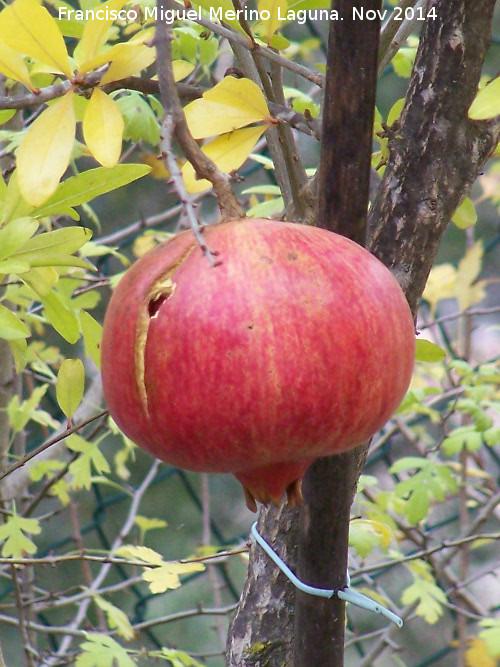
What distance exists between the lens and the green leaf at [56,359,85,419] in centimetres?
81

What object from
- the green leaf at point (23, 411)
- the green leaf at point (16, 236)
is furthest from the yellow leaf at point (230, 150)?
the green leaf at point (23, 411)

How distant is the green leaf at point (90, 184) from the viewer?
1.96ft

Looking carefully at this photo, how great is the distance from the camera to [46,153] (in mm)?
517

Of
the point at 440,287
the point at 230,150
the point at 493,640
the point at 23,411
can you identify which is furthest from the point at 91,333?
the point at 440,287

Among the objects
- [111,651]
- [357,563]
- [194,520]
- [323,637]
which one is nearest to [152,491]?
[194,520]

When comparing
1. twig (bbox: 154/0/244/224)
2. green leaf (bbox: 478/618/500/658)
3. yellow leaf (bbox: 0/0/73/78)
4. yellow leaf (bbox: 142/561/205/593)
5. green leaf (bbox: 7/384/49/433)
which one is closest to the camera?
twig (bbox: 154/0/244/224)

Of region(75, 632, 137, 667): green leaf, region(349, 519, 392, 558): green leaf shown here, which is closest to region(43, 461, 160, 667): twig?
region(75, 632, 137, 667): green leaf

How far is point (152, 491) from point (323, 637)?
2.26 m

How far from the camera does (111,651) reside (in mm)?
1093

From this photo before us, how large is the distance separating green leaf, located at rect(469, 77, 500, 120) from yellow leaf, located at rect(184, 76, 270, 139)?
0.49 feet

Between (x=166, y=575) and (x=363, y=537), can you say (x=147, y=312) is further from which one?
(x=363, y=537)

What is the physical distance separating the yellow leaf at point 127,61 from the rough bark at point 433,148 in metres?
0.24

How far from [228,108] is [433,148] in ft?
0.67

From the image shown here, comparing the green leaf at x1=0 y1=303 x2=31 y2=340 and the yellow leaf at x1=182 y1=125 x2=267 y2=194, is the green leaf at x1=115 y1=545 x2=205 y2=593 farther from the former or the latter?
the yellow leaf at x1=182 y1=125 x2=267 y2=194
